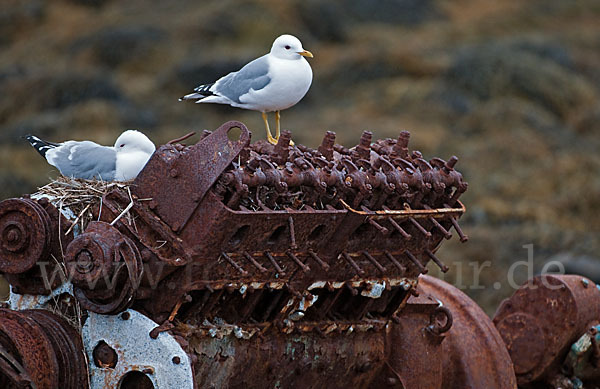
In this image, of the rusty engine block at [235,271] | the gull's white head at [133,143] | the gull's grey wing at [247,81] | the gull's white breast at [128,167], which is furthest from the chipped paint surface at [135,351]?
the gull's grey wing at [247,81]

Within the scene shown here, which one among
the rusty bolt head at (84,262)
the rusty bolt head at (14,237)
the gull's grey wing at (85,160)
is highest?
the gull's grey wing at (85,160)

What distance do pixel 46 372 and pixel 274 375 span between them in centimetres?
159

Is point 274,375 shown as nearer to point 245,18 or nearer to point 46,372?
point 46,372

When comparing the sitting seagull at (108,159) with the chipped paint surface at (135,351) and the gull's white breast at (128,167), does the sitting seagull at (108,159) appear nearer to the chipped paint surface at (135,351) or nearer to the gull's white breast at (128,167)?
the gull's white breast at (128,167)

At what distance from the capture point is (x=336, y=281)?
255 inches

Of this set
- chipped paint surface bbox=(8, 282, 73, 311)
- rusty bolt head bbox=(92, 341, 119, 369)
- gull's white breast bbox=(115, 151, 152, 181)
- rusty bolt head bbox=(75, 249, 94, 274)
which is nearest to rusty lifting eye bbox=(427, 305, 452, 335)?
gull's white breast bbox=(115, 151, 152, 181)

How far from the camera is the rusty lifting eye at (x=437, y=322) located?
23.7 feet

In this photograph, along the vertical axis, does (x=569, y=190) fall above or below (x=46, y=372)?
below

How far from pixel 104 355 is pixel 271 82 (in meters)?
2.19

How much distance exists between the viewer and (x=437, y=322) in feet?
24.1

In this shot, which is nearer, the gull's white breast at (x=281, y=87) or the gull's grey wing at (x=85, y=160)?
the gull's grey wing at (x=85, y=160)

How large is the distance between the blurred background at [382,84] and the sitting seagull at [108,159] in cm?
1428

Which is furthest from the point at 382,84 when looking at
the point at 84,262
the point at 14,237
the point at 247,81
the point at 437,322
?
the point at 84,262

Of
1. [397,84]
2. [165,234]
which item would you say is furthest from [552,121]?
[165,234]
